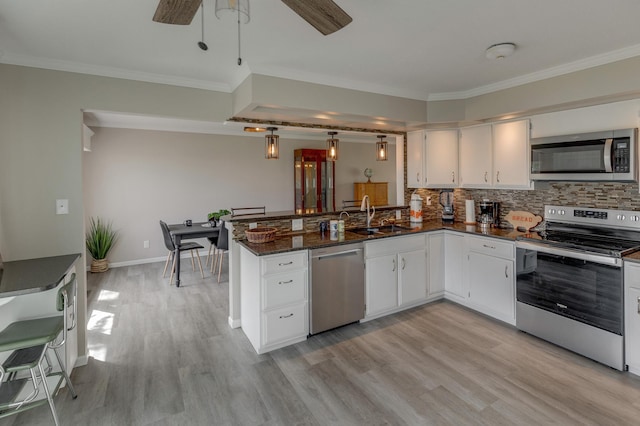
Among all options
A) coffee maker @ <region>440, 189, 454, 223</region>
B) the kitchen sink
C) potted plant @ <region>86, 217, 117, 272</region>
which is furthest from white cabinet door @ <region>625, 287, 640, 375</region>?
potted plant @ <region>86, 217, 117, 272</region>

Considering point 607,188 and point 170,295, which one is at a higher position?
point 607,188

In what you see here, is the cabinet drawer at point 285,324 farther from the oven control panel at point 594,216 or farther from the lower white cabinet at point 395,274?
the oven control panel at point 594,216

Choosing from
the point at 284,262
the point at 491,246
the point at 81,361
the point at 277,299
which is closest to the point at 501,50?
the point at 491,246

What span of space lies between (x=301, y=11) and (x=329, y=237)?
227 cm

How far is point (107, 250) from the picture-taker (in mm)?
5523

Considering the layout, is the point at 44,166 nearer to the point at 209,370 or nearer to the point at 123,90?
the point at 123,90

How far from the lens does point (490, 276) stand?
11.1 ft

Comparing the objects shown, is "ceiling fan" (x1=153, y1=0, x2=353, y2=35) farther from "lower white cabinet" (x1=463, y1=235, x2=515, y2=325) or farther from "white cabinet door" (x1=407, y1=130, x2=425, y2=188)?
"white cabinet door" (x1=407, y1=130, x2=425, y2=188)

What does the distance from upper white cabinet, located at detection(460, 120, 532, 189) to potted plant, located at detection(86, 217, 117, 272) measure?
5462 millimetres

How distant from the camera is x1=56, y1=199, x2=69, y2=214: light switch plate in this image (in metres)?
2.63

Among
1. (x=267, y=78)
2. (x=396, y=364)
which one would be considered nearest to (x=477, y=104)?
(x=267, y=78)

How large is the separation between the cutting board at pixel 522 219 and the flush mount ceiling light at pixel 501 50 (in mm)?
1848

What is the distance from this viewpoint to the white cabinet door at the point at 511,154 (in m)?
3.44

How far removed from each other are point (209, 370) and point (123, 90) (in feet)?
7.98
